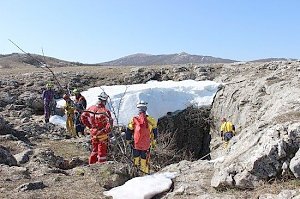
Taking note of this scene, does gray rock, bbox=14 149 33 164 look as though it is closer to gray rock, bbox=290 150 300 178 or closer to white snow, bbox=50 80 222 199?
gray rock, bbox=290 150 300 178

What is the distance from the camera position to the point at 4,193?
22.0ft

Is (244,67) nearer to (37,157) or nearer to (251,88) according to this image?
(251,88)

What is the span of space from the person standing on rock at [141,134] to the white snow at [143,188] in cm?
194

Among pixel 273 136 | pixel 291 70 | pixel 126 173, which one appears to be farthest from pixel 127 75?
pixel 273 136

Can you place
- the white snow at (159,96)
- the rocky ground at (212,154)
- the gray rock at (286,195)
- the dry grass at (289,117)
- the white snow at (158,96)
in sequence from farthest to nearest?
the white snow at (159,96) → the white snow at (158,96) → the dry grass at (289,117) → the rocky ground at (212,154) → the gray rock at (286,195)

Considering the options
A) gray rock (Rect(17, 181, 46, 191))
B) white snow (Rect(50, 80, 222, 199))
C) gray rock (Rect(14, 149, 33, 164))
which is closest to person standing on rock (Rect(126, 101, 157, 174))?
gray rock (Rect(17, 181, 46, 191))

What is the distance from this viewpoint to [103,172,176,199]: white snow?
620cm

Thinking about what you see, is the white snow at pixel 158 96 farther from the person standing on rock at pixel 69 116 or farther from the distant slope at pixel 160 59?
the distant slope at pixel 160 59

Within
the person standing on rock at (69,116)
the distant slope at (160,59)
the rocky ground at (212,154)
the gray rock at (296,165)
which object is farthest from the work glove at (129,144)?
the distant slope at (160,59)

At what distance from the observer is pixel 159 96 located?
2141 cm

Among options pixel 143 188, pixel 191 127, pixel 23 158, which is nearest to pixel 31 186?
pixel 143 188

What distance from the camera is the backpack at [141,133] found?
8742 millimetres

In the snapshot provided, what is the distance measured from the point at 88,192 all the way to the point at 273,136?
290 centimetres

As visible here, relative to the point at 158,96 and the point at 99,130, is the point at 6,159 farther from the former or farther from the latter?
the point at 158,96
